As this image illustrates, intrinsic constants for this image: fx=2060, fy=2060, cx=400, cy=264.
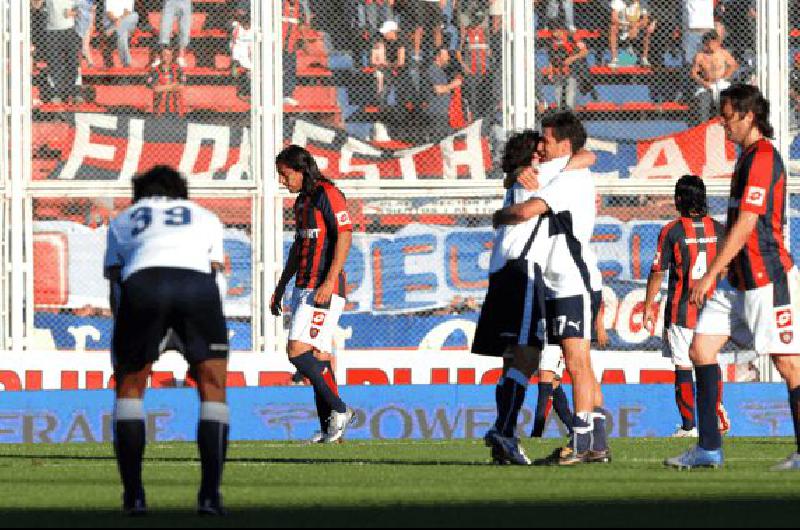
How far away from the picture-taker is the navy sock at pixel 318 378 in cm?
1426

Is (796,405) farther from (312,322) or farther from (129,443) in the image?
(312,322)

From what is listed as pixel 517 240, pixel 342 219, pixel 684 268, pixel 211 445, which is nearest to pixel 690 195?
pixel 684 268

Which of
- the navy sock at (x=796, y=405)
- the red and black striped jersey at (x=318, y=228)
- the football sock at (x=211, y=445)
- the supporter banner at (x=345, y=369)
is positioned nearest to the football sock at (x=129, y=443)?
the football sock at (x=211, y=445)

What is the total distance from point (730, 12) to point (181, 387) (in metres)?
6.66

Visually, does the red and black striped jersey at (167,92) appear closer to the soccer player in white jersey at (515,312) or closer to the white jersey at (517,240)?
the white jersey at (517,240)

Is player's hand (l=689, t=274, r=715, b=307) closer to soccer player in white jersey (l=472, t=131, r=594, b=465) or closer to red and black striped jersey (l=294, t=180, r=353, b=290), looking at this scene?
soccer player in white jersey (l=472, t=131, r=594, b=465)

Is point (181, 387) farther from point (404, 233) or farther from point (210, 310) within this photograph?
point (210, 310)

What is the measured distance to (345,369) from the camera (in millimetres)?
19266

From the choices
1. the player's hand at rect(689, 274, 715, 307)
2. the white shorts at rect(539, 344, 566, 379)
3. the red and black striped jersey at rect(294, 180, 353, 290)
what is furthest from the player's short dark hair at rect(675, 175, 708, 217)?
the player's hand at rect(689, 274, 715, 307)

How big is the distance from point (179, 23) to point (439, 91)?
2.64m

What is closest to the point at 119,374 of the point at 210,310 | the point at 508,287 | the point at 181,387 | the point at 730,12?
the point at 210,310

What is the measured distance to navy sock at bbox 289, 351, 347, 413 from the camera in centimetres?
1426

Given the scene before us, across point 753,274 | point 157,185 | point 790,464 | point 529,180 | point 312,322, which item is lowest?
point 790,464

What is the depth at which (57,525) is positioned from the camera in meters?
7.57
